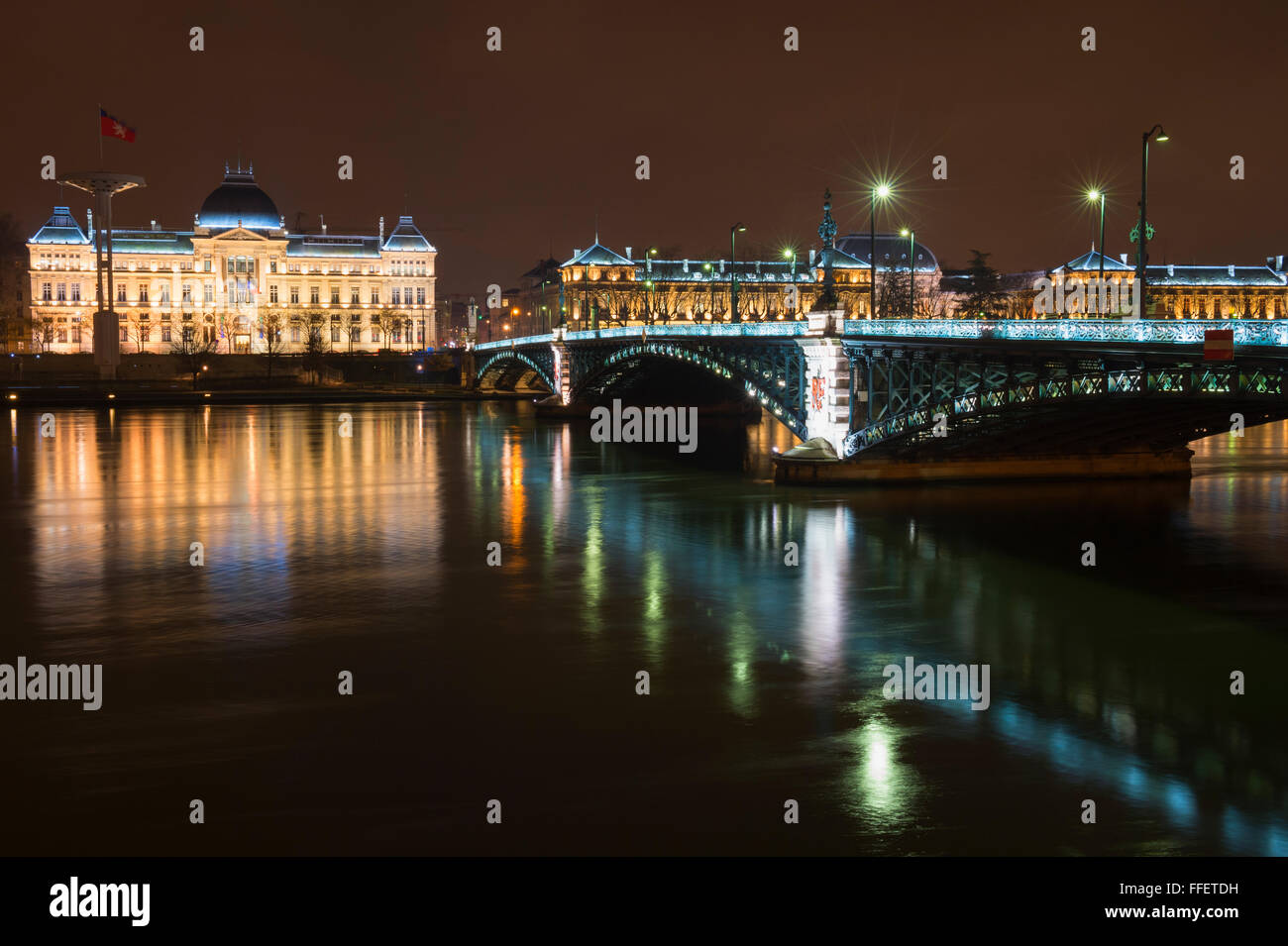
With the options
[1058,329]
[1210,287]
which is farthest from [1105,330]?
[1210,287]

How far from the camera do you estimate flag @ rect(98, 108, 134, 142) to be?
97375 mm

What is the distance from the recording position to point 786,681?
61.2 ft

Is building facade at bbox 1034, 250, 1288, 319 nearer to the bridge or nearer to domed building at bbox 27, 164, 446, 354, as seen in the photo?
the bridge

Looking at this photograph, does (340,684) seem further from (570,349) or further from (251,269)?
(251,269)

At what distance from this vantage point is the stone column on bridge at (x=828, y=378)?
4144 centimetres

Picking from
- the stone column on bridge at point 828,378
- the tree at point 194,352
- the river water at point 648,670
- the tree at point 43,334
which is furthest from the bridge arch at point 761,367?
the tree at point 43,334

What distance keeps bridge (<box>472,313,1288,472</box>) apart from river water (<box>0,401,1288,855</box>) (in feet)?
7.11

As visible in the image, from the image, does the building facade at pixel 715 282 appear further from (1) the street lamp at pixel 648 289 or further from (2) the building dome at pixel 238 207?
(2) the building dome at pixel 238 207

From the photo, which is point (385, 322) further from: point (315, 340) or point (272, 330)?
point (315, 340)

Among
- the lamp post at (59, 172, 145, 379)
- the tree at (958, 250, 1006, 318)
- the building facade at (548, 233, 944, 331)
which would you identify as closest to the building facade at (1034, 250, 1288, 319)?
the tree at (958, 250, 1006, 318)

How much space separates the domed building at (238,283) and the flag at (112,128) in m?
65.0

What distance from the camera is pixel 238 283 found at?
177750 millimetres

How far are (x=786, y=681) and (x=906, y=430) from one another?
69.7ft

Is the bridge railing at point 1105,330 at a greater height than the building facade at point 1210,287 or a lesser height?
lesser
